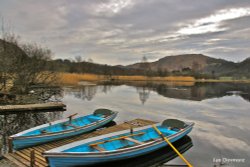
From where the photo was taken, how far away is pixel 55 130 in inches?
385

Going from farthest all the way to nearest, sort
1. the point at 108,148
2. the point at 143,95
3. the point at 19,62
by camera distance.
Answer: the point at 143,95 < the point at 19,62 < the point at 108,148

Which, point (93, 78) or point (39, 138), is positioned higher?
point (93, 78)

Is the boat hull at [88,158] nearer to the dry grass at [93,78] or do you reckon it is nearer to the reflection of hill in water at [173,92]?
the reflection of hill in water at [173,92]

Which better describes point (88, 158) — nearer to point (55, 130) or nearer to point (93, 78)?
point (55, 130)

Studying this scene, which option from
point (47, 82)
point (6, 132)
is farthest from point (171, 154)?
point (47, 82)

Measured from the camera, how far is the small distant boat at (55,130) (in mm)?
8000

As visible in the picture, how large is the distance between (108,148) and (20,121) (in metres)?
8.26

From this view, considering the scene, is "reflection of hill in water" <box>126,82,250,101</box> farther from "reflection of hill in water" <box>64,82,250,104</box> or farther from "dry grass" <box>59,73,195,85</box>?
"dry grass" <box>59,73,195,85</box>

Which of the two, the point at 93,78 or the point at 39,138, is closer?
the point at 39,138

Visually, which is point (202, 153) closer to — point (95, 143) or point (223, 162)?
point (223, 162)

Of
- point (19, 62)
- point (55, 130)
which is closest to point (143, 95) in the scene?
point (19, 62)

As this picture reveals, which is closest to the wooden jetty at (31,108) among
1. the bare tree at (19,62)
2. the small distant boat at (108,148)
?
the bare tree at (19,62)

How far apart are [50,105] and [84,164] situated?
1166cm

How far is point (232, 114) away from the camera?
59.3 feet
